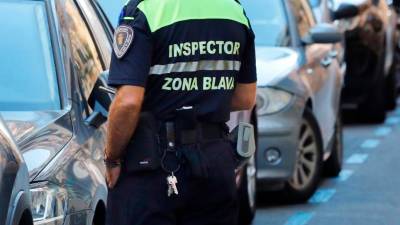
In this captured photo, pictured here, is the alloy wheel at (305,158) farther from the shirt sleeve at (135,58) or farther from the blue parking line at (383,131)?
the shirt sleeve at (135,58)

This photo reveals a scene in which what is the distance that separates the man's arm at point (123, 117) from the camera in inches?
183

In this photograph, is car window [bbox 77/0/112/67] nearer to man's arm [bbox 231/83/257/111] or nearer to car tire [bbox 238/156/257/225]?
man's arm [bbox 231/83/257/111]

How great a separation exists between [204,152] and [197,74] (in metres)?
0.28

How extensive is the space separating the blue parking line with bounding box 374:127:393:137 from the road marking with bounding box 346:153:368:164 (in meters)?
1.78

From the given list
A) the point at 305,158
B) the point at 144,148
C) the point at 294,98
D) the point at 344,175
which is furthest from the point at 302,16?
the point at 144,148

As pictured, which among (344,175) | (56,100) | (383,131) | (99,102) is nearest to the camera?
(56,100)

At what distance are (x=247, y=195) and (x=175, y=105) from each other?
4.32m

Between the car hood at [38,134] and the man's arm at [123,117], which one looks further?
the car hood at [38,134]

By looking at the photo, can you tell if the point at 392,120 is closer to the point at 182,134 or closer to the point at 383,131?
the point at 383,131

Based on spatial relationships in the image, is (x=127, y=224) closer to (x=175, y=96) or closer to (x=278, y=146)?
(x=175, y=96)

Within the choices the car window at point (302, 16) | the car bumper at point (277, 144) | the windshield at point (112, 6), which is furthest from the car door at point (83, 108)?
the car window at point (302, 16)

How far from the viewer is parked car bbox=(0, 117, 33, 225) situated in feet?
14.1

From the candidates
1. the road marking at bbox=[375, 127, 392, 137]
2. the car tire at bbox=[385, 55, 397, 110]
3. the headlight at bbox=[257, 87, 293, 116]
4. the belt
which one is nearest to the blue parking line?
the road marking at bbox=[375, 127, 392, 137]

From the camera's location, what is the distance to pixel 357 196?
10.8m
